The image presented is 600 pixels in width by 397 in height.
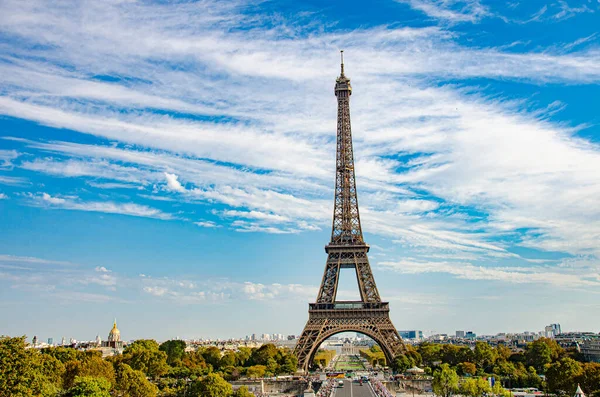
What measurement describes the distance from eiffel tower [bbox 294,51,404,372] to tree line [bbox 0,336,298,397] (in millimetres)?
5832

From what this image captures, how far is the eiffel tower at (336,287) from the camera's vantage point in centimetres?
Answer: 8188

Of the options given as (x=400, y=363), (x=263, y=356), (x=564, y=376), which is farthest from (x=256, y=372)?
(x=564, y=376)

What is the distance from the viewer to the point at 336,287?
279 feet

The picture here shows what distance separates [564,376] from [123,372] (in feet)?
143

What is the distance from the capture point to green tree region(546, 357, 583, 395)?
182 feet

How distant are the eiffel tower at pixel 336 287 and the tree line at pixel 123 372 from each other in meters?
5.83

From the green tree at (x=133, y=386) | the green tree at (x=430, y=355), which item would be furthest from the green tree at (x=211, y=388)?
the green tree at (x=430, y=355)

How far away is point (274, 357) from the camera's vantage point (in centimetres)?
9756

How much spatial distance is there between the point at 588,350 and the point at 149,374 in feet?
250

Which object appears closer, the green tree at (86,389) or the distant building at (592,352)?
the green tree at (86,389)

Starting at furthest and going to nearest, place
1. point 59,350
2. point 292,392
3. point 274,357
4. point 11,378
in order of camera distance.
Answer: point 274,357
point 59,350
point 292,392
point 11,378

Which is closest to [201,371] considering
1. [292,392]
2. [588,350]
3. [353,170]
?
[292,392]

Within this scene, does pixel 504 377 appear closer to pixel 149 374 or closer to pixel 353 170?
pixel 353 170

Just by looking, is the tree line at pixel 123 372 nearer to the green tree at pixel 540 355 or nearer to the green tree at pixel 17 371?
the green tree at pixel 17 371
